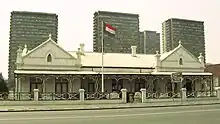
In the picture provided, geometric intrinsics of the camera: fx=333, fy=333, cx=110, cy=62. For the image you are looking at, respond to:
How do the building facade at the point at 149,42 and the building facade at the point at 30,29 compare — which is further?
the building facade at the point at 149,42

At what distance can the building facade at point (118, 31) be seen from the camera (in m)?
46.9

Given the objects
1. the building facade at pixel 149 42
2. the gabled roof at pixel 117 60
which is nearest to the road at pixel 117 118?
the gabled roof at pixel 117 60

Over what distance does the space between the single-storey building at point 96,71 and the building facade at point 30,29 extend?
2055cm

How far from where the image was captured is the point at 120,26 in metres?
51.2

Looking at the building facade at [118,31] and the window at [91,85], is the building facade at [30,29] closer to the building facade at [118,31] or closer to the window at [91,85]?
the building facade at [118,31]

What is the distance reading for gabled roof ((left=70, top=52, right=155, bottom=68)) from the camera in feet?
132

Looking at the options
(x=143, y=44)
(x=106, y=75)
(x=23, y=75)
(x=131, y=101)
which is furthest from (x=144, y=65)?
(x=143, y=44)

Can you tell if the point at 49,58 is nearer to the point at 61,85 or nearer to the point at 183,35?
the point at 61,85

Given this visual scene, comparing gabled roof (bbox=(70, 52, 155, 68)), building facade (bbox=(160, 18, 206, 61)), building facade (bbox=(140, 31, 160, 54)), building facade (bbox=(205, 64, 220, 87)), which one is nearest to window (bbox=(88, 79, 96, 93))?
gabled roof (bbox=(70, 52, 155, 68))

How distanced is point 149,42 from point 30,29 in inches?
1052

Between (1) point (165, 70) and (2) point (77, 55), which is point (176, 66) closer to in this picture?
(1) point (165, 70)

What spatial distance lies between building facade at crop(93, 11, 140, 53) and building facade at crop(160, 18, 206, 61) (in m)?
15.1

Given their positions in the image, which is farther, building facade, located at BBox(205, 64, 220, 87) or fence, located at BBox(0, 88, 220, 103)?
building facade, located at BBox(205, 64, 220, 87)

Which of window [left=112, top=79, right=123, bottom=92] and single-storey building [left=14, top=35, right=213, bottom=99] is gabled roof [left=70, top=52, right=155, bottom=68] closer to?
single-storey building [left=14, top=35, right=213, bottom=99]
